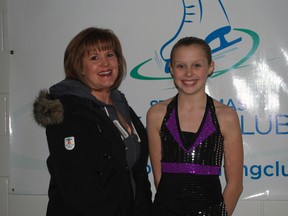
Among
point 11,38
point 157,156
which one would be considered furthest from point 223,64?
point 11,38

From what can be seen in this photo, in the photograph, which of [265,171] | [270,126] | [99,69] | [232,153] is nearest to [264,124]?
[270,126]

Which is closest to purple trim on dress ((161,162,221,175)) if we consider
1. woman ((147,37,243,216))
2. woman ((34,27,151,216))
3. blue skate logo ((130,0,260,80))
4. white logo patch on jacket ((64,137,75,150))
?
woman ((147,37,243,216))

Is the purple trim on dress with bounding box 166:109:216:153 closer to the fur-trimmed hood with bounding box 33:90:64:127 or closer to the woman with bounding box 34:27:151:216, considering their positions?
the woman with bounding box 34:27:151:216

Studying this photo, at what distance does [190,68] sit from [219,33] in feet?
1.69

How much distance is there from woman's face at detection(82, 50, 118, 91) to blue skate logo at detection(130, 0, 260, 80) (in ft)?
1.81

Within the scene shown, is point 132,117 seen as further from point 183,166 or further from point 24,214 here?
point 24,214

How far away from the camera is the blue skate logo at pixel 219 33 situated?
1776 millimetres

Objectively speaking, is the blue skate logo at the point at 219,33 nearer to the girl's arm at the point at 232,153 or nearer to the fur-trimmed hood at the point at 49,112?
the girl's arm at the point at 232,153

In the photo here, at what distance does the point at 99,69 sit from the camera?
1.37 m

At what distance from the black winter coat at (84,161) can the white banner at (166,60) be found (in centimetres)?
62

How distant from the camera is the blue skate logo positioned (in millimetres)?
→ 1776

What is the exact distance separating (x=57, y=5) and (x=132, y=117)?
87cm

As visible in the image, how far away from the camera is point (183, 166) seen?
137 cm

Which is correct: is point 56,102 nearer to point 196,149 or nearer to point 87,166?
point 87,166
